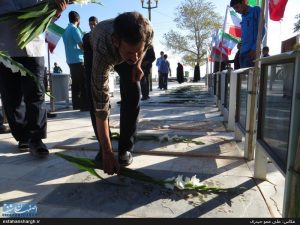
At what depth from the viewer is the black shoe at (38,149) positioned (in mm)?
3191

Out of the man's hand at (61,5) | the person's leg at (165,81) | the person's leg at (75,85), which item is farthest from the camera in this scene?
the person's leg at (165,81)

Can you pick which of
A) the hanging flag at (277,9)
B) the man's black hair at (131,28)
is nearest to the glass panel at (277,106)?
the man's black hair at (131,28)

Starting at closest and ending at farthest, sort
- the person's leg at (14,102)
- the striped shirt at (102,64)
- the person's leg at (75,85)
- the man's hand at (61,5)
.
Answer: the man's hand at (61,5) < the striped shirt at (102,64) < the person's leg at (14,102) < the person's leg at (75,85)

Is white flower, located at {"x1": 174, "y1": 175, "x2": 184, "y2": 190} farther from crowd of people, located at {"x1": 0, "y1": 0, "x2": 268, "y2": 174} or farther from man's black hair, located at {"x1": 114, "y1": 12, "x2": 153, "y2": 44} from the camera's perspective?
man's black hair, located at {"x1": 114, "y1": 12, "x2": 153, "y2": 44}

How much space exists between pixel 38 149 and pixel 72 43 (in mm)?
3845

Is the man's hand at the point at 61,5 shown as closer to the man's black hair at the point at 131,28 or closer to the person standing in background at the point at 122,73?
the person standing in background at the point at 122,73

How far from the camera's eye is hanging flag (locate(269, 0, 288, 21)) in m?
4.94

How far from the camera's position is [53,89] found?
24.8 ft

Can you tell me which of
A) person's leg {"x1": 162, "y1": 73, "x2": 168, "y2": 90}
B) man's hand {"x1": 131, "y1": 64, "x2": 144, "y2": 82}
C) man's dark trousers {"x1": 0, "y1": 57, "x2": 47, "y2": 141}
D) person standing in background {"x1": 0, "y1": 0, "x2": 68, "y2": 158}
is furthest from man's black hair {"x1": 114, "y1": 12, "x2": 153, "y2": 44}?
person's leg {"x1": 162, "y1": 73, "x2": 168, "y2": 90}

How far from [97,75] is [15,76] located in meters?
1.52

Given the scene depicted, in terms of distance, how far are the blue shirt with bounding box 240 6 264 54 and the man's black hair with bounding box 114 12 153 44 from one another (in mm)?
3198

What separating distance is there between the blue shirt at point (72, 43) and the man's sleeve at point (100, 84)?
441 cm

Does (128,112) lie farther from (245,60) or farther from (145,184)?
(245,60)
